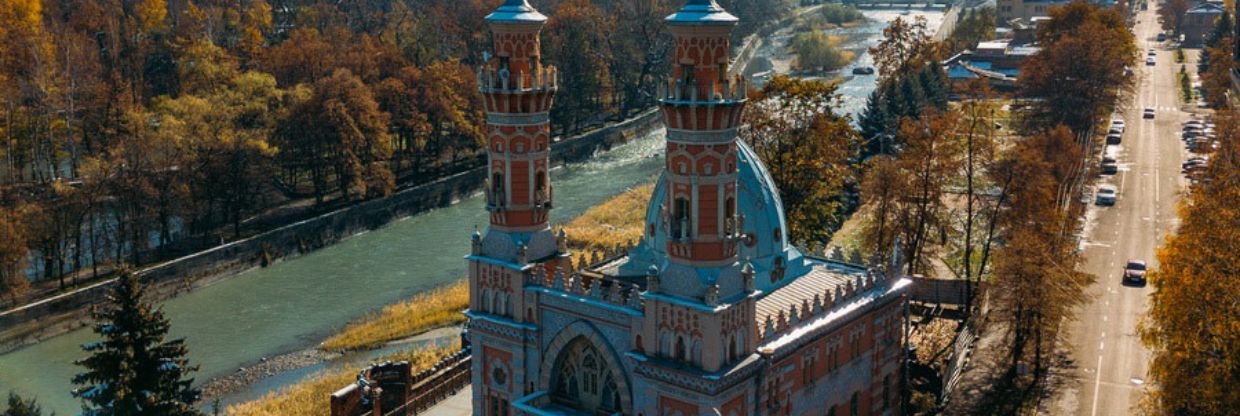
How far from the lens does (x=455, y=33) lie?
105750 mm

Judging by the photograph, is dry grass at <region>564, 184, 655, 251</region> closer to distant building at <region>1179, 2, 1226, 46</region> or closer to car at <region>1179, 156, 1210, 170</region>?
car at <region>1179, 156, 1210, 170</region>

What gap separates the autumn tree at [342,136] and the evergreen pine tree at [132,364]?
39499 mm

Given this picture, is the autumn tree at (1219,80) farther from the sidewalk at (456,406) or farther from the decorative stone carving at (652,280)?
the decorative stone carving at (652,280)

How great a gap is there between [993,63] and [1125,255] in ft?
211

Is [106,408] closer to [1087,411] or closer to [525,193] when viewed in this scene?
[525,193]

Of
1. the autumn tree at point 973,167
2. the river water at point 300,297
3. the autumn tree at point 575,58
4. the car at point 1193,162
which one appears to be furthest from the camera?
the autumn tree at point 575,58

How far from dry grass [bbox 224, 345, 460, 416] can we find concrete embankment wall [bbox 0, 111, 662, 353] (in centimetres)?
696

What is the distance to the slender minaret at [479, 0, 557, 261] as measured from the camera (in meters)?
32.5

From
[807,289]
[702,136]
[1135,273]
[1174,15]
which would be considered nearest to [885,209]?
[1135,273]

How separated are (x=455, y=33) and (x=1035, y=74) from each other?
48642 mm

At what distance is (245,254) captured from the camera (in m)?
64.6

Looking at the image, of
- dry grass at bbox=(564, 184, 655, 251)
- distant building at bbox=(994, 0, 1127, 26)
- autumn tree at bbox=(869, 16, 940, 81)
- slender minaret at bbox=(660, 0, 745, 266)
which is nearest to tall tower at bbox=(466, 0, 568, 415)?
slender minaret at bbox=(660, 0, 745, 266)

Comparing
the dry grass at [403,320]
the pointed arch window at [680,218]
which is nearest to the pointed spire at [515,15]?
the pointed arch window at [680,218]

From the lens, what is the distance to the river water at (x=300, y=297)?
161 feet
